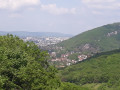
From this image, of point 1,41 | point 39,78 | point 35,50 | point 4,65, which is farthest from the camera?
point 35,50

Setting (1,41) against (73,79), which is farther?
(73,79)

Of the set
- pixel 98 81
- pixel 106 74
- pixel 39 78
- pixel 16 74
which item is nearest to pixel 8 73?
pixel 16 74

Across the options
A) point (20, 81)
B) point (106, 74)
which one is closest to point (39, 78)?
point (20, 81)

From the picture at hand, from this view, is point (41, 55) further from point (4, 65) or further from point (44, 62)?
point (4, 65)

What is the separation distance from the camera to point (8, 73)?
88.3 feet

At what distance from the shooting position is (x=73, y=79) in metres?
174

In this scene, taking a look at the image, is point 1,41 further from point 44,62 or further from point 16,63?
point 16,63

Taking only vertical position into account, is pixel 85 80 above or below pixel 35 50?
below

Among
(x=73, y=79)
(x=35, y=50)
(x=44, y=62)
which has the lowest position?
(x=73, y=79)

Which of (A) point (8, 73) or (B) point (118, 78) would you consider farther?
(B) point (118, 78)

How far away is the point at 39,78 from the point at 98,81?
464ft

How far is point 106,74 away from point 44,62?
135 metres

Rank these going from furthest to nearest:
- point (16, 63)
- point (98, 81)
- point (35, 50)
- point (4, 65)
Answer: point (98, 81) < point (35, 50) < point (16, 63) < point (4, 65)

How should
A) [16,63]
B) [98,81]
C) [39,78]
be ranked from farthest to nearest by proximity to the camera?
[98,81]
[39,78]
[16,63]
